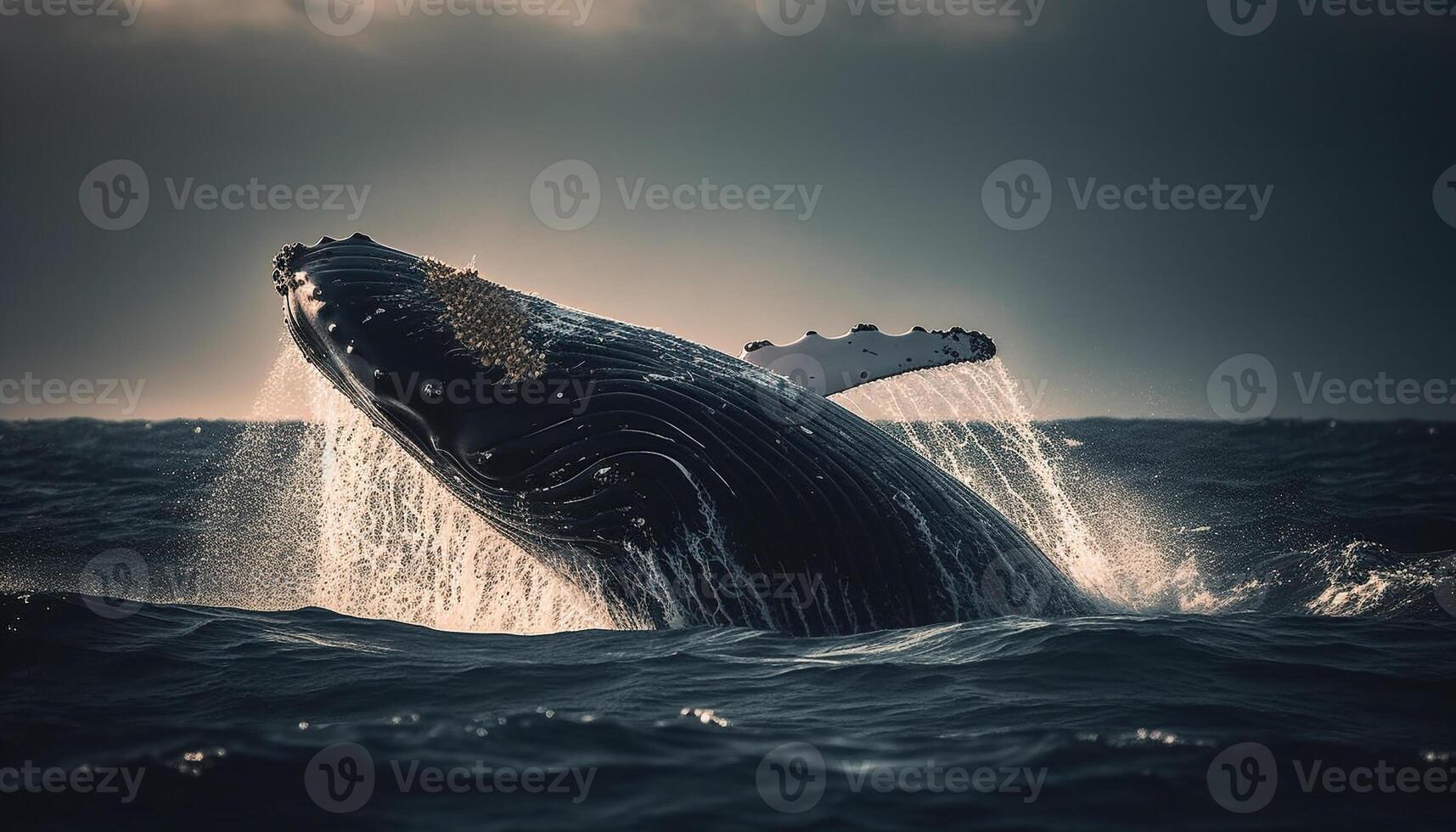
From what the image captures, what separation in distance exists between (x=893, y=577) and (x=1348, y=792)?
301 centimetres

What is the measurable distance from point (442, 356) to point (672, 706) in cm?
263

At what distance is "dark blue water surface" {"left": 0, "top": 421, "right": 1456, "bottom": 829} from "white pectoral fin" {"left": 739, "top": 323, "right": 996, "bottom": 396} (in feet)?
9.08

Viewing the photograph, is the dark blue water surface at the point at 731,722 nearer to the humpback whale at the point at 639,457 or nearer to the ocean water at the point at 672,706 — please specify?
the ocean water at the point at 672,706

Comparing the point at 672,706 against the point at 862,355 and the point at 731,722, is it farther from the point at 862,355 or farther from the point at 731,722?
the point at 862,355

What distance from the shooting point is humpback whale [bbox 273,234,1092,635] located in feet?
22.3

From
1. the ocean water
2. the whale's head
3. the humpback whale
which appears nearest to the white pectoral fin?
the ocean water

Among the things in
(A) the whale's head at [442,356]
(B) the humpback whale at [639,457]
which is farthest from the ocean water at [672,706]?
(A) the whale's head at [442,356]

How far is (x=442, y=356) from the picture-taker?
676 cm

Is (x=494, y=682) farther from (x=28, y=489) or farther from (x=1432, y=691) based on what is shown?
(x=28, y=489)

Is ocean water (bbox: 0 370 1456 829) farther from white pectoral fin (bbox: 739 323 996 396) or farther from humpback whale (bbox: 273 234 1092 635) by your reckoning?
white pectoral fin (bbox: 739 323 996 396)

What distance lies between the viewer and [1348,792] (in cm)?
462

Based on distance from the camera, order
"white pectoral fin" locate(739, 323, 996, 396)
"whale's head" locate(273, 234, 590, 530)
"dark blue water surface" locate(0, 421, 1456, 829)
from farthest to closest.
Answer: "white pectoral fin" locate(739, 323, 996, 396) < "whale's head" locate(273, 234, 590, 530) < "dark blue water surface" locate(0, 421, 1456, 829)

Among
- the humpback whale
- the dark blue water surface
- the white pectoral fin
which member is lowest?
the dark blue water surface

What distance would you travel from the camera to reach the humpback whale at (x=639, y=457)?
6793 millimetres
